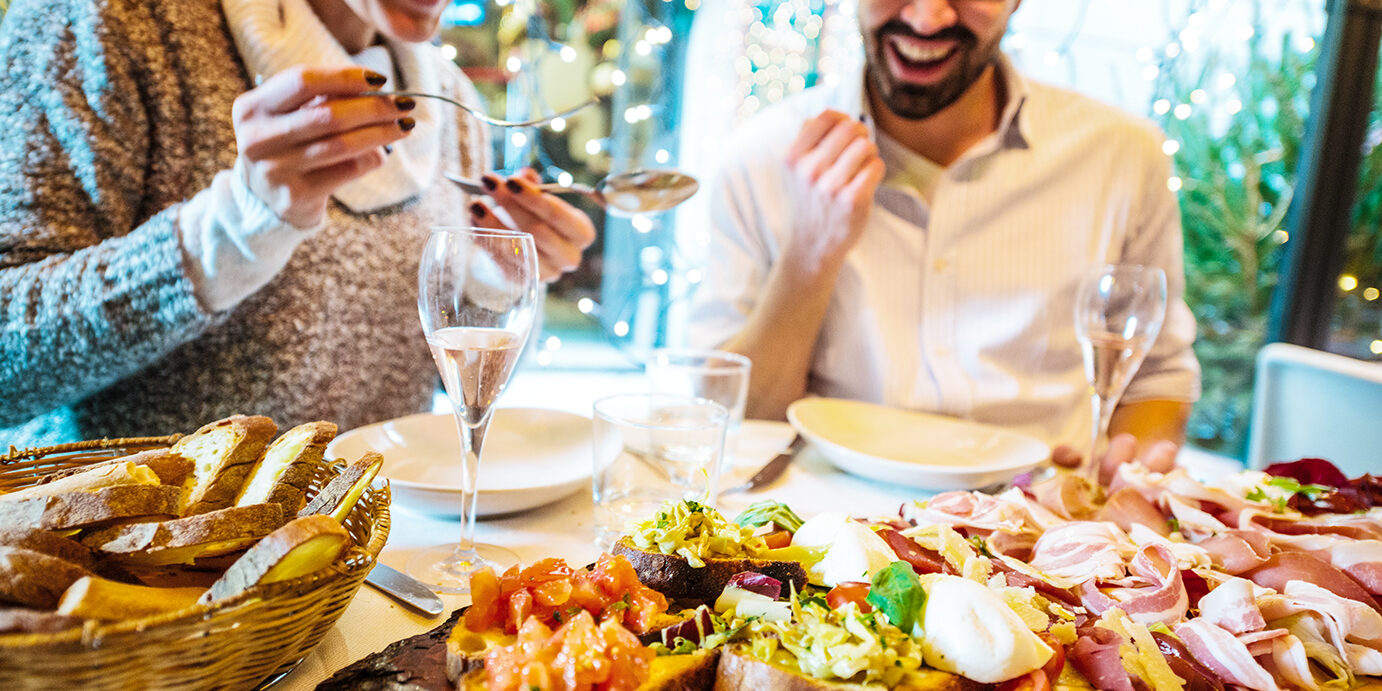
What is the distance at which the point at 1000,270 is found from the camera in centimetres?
192

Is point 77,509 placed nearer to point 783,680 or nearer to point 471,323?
point 471,323

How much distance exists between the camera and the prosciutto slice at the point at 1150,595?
0.70 metres

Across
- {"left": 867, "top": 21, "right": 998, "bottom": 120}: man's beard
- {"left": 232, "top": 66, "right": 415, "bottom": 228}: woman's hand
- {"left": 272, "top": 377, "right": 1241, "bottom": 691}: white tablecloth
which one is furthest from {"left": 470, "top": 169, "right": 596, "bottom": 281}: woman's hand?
{"left": 867, "top": 21, "right": 998, "bottom": 120}: man's beard

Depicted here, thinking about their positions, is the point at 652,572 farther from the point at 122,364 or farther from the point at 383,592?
the point at 122,364

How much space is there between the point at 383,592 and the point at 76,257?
824mm

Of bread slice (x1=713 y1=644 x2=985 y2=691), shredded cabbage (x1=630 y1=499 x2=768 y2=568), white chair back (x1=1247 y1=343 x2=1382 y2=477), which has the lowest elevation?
white chair back (x1=1247 y1=343 x2=1382 y2=477)

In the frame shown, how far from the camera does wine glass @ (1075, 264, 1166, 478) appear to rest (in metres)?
1.18

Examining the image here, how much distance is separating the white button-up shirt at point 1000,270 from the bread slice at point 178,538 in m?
1.40

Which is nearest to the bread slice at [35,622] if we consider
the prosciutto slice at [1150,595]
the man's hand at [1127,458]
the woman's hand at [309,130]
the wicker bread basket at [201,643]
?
the wicker bread basket at [201,643]

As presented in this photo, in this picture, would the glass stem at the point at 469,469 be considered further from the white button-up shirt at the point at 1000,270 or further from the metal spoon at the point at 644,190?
the white button-up shirt at the point at 1000,270

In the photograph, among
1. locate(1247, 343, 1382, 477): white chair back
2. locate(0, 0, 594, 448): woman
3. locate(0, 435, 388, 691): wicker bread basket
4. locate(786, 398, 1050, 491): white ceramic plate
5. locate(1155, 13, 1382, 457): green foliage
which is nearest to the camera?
locate(0, 435, 388, 691): wicker bread basket

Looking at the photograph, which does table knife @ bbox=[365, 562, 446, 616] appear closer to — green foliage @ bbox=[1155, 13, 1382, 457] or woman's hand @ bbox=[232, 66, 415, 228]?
woman's hand @ bbox=[232, 66, 415, 228]

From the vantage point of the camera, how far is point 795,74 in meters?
4.30

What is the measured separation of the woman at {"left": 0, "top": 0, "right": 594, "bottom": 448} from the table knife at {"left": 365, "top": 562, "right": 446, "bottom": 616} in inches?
21.0
